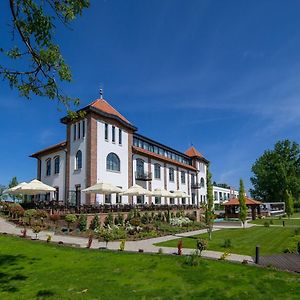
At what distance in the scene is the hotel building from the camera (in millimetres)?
31625

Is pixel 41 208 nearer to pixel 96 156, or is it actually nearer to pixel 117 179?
pixel 96 156

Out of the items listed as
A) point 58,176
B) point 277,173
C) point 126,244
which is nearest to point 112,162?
point 58,176

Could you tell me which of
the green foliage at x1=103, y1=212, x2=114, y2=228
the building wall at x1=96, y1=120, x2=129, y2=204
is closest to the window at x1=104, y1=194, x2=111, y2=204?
the building wall at x1=96, y1=120, x2=129, y2=204

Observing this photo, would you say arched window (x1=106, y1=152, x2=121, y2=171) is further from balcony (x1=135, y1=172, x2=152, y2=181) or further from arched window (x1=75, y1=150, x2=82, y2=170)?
balcony (x1=135, y1=172, x2=152, y2=181)

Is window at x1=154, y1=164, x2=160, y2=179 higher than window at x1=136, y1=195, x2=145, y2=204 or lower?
higher

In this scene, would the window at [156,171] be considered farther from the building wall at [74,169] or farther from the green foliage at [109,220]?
the green foliage at [109,220]

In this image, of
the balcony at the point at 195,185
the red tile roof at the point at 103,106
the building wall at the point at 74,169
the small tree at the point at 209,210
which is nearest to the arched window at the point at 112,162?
the building wall at the point at 74,169

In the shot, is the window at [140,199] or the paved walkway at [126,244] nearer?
the paved walkway at [126,244]

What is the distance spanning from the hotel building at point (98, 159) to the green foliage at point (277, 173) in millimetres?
43289

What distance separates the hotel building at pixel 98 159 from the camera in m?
31.6

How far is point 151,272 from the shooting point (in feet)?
36.3

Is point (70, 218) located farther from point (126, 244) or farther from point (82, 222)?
point (126, 244)

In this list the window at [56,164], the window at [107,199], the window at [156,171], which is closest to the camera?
the window at [107,199]

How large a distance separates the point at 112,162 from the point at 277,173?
5518 cm
